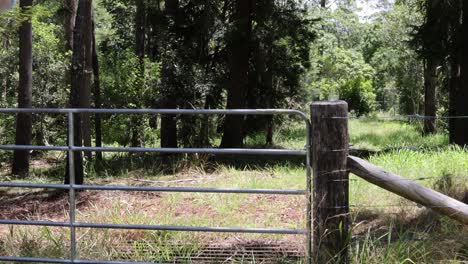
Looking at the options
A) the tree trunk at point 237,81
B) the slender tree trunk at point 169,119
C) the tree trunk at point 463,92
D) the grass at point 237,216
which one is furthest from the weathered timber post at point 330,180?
the tree trunk at point 237,81

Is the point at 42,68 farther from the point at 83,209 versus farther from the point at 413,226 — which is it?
the point at 413,226

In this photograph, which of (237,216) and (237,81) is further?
(237,81)

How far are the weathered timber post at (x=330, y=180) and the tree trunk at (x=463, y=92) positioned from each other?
12.6 m

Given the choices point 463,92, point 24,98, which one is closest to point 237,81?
point 463,92

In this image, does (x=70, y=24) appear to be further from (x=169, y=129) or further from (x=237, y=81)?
(x=237, y=81)

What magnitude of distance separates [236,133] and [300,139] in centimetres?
710

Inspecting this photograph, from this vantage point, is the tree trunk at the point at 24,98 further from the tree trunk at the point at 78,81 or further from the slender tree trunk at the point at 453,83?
the slender tree trunk at the point at 453,83

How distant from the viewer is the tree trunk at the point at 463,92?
1605 cm

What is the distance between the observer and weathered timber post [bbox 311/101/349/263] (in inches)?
175

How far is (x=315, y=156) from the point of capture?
4.48 meters

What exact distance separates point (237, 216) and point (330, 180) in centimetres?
329

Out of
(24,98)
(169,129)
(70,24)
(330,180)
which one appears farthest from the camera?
(70,24)

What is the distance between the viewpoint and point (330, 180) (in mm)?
4461

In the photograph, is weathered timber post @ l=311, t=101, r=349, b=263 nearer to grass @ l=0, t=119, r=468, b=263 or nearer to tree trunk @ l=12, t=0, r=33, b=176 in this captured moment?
grass @ l=0, t=119, r=468, b=263
